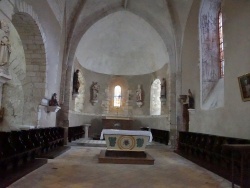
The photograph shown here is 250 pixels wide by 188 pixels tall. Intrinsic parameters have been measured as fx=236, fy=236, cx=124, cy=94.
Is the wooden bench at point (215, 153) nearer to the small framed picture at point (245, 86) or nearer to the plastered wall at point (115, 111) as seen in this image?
the small framed picture at point (245, 86)

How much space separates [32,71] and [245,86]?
7161 mm

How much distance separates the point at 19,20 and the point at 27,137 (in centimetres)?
391

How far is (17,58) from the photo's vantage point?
9977 mm

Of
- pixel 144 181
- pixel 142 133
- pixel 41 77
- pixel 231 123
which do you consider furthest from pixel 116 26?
pixel 144 181

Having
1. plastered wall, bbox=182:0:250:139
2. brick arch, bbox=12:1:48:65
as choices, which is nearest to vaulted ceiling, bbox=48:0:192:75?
brick arch, bbox=12:1:48:65

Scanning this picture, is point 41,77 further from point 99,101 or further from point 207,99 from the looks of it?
point 99,101

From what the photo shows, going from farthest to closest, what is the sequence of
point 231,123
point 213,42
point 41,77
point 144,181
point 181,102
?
point 181,102 < point 213,42 < point 41,77 < point 231,123 < point 144,181

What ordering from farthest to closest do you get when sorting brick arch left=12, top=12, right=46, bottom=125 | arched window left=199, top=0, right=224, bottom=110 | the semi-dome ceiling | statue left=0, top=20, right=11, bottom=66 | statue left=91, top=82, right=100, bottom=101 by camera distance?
1. statue left=91, top=82, right=100, bottom=101
2. the semi-dome ceiling
3. arched window left=199, top=0, right=224, bottom=110
4. brick arch left=12, top=12, right=46, bottom=125
5. statue left=0, top=20, right=11, bottom=66

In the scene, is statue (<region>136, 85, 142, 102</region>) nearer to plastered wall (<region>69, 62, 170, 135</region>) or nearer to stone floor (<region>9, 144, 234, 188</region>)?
plastered wall (<region>69, 62, 170, 135</region>)

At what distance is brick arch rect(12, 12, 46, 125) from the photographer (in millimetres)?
8243

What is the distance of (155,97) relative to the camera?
17.7 metres

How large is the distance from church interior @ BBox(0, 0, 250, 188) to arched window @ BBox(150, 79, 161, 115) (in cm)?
8

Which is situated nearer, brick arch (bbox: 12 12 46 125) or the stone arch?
brick arch (bbox: 12 12 46 125)

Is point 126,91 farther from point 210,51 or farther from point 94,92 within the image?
point 210,51
